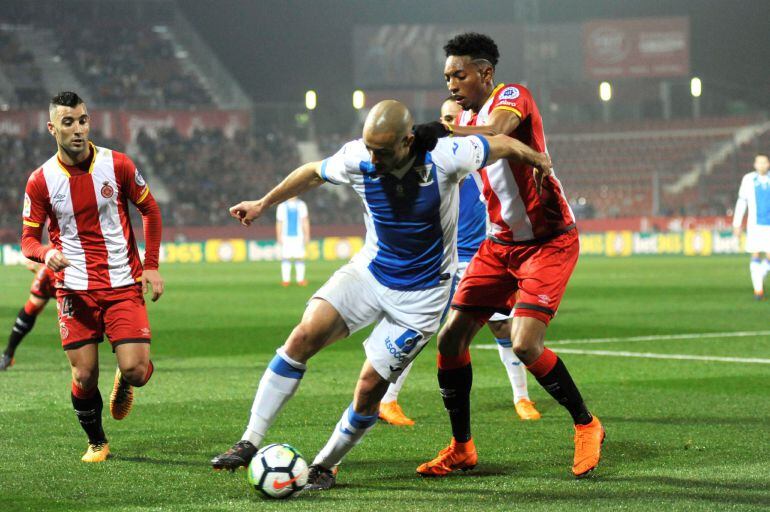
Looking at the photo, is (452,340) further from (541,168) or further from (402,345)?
(541,168)

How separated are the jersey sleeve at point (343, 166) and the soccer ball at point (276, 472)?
1299 mm

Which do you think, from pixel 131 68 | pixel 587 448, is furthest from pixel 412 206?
pixel 131 68

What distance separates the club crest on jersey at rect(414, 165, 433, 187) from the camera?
5559 mm

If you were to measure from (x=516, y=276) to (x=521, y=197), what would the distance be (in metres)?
0.44

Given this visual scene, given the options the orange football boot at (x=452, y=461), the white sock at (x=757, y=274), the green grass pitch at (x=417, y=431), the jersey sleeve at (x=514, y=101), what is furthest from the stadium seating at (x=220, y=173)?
the orange football boot at (x=452, y=461)

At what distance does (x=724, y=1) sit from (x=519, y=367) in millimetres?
51047

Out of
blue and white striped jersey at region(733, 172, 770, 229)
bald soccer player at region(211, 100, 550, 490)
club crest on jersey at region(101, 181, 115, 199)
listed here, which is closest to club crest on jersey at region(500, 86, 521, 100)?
bald soccer player at region(211, 100, 550, 490)

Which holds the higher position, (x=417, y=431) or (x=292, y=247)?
(x=417, y=431)

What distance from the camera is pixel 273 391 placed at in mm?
5711

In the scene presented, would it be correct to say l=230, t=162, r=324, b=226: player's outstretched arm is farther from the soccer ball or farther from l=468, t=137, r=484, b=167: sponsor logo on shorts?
the soccer ball

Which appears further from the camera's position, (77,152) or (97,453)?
(77,152)

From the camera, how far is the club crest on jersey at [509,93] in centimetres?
627

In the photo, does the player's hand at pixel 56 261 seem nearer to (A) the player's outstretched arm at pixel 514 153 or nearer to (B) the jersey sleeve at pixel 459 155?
(B) the jersey sleeve at pixel 459 155

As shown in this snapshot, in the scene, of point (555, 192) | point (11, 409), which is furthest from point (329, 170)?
point (11, 409)
